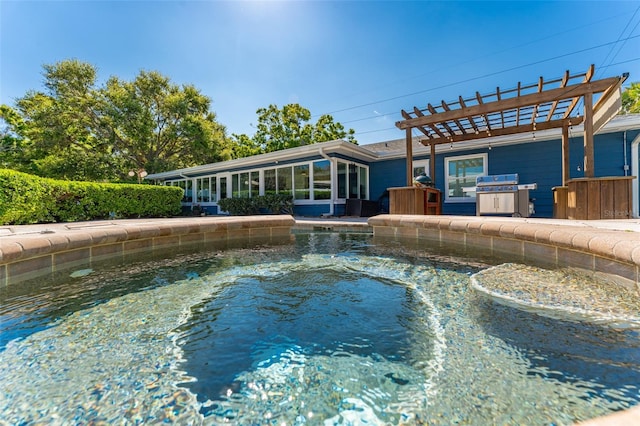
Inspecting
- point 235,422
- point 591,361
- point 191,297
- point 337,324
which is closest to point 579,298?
point 591,361

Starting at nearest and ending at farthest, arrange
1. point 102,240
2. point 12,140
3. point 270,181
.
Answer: point 102,240 < point 270,181 < point 12,140

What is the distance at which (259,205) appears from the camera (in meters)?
10.2

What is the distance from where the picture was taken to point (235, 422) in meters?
0.89

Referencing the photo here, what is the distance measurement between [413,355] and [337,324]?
0.46 metres

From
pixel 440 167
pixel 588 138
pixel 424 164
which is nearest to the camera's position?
pixel 588 138

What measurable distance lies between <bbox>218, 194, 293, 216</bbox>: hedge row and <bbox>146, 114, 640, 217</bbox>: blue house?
42 centimetres

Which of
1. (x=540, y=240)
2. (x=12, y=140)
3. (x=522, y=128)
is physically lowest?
(x=540, y=240)

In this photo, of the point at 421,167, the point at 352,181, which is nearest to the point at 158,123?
the point at 352,181

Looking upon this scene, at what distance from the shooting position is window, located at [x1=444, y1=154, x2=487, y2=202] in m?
8.33

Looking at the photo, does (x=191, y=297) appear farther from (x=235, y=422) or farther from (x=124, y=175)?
(x=124, y=175)

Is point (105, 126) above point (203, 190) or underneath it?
above

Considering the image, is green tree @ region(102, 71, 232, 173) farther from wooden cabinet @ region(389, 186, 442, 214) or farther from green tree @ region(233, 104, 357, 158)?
wooden cabinet @ region(389, 186, 442, 214)

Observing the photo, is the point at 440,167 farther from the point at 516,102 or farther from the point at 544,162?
the point at 516,102

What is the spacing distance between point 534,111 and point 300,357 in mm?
6873
